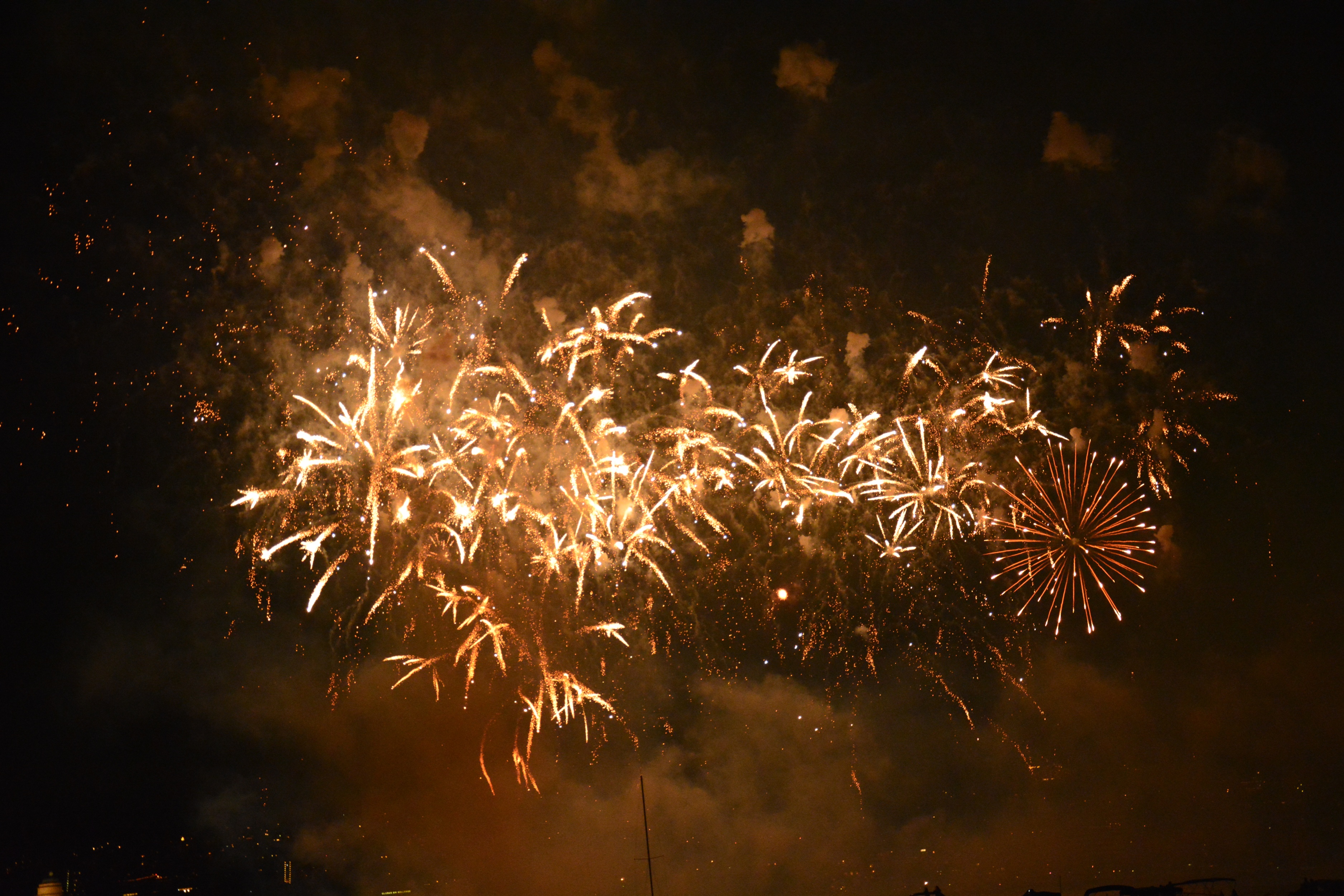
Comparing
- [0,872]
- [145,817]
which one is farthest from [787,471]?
[0,872]

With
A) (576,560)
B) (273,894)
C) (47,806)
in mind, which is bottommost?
(273,894)

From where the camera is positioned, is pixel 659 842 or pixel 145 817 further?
pixel 659 842

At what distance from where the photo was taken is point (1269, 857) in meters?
31.4

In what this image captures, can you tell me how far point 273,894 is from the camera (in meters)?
35.7

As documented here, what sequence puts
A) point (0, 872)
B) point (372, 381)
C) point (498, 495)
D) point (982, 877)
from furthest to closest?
point (982, 877) → point (0, 872) → point (498, 495) → point (372, 381)

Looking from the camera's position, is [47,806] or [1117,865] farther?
[1117,865]

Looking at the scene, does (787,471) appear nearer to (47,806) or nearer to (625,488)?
(625,488)

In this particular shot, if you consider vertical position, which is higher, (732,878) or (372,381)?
(372,381)

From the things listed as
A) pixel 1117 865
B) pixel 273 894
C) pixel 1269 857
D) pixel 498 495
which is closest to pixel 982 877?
pixel 1117 865

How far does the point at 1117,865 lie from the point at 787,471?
31.6 meters

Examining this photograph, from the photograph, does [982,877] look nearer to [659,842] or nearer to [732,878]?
[732,878]

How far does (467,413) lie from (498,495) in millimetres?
1583

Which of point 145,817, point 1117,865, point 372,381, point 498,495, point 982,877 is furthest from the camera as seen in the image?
point 982,877

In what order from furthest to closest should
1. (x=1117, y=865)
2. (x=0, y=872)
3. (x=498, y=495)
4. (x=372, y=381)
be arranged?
(x=1117, y=865) < (x=0, y=872) < (x=498, y=495) < (x=372, y=381)
